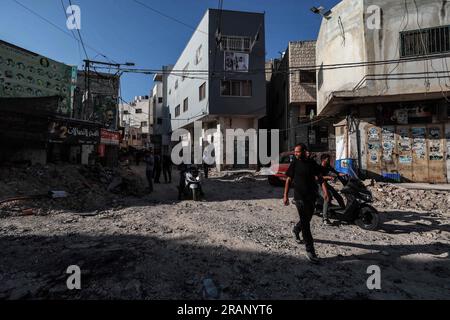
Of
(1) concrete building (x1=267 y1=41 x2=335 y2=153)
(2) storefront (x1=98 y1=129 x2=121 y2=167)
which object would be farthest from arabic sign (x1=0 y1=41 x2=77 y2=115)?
(1) concrete building (x1=267 y1=41 x2=335 y2=153)

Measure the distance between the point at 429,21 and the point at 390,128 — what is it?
15.9 ft

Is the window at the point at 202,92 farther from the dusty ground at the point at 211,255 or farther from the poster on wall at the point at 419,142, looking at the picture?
the dusty ground at the point at 211,255

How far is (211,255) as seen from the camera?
451cm

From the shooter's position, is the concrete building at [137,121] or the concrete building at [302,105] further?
the concrete building at [137,121]

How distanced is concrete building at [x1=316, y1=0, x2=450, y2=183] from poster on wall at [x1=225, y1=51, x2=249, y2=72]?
8.74 meters

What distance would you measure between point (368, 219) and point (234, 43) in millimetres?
18958

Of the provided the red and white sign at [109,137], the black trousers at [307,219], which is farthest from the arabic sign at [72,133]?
the black trousers at [307,219]

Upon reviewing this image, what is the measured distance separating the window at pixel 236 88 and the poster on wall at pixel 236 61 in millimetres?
971

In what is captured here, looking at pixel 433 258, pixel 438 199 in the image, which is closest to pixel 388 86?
pixel 438 199

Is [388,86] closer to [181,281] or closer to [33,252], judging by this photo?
[181,281]

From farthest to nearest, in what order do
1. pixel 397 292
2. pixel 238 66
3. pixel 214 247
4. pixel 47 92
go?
pixel 238 66 → pixel 47 92 → pixel 214 247 → pixel 397 292

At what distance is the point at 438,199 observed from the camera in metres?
9.71

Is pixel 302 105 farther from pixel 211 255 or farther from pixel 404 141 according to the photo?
pixel 211 255

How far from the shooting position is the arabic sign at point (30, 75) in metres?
14.7
